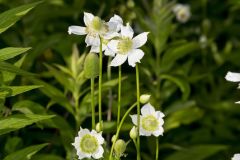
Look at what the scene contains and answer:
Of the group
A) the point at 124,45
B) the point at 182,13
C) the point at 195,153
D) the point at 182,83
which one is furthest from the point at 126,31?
the point at 182,13

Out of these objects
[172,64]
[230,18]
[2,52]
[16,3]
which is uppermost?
[230,18]

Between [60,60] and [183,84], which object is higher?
[60,60]

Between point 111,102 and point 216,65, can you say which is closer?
point 111,102

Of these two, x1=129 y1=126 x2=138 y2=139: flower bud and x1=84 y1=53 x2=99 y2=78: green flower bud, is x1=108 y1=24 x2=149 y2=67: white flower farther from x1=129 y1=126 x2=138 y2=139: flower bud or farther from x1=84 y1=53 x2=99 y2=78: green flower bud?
x1=129 y1=126 x2=138 y2=139: flower bud

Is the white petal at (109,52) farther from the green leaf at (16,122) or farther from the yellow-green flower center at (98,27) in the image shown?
the green leaf at (16,122)

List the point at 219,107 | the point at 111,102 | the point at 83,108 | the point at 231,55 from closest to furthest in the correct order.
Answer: the point at 83,108
the point at 111,102
the point at 219,107
the point at 231,55

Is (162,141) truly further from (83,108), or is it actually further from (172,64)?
(83,108)

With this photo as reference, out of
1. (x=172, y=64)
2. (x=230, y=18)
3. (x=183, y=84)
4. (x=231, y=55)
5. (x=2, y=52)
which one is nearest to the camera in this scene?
(x=2, y=52)

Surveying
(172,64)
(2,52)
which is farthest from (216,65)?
(2,52)
